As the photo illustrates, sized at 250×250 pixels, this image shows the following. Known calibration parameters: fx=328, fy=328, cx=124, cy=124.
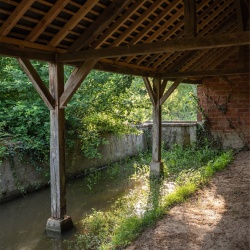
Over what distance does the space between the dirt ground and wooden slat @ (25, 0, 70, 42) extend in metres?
3.17

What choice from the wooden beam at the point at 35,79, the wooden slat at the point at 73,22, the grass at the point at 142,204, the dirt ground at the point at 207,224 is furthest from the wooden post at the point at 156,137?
the wooden slat at the point at 73,22

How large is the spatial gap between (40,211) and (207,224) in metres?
3.57

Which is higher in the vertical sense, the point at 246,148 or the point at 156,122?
the point at 156,122

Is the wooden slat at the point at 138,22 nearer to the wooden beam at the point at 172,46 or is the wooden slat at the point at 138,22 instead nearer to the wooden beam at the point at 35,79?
the wooden beam at the point at 172,46

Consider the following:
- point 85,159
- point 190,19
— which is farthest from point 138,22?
point 85,159

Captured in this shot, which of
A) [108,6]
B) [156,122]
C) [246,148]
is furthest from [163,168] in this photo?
[108,6]

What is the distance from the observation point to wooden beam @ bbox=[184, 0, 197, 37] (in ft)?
15.7

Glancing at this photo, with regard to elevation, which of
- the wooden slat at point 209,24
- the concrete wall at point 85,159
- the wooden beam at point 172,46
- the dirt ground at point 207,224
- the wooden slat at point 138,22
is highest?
the wooden slat at point 209,24

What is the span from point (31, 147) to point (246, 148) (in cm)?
778

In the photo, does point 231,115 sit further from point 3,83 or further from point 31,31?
point 31,31

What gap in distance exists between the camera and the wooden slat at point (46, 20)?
4.43m

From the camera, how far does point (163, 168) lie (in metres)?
9.28

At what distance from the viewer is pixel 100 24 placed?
17.3 feet

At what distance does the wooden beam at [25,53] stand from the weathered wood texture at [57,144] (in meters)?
0.20
